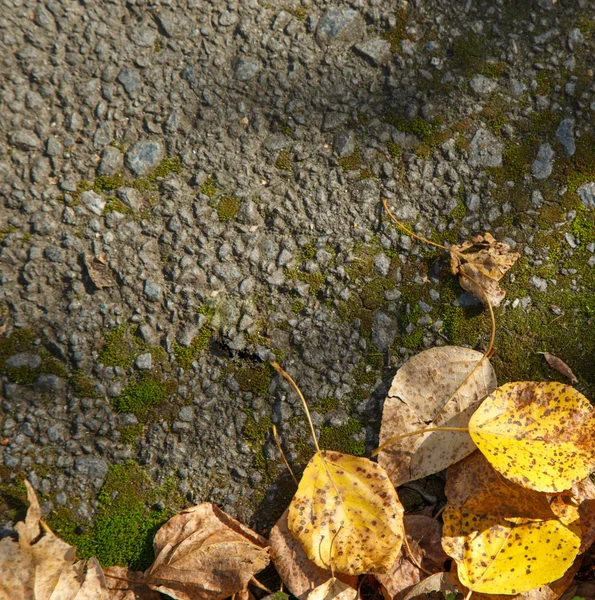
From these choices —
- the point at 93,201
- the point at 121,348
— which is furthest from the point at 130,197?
the point at 121,348

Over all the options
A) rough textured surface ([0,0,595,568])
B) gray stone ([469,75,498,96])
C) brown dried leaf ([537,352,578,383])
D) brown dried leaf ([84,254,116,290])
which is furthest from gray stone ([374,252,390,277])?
brown dried leaf ([84,254,116,290])

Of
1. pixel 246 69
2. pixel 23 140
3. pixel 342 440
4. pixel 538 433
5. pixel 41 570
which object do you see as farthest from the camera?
pixel 246 69

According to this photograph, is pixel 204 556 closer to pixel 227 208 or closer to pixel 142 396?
pixel 142 396

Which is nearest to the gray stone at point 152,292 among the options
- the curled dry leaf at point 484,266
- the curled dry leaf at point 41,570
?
the curled dry leaf at point 41,570

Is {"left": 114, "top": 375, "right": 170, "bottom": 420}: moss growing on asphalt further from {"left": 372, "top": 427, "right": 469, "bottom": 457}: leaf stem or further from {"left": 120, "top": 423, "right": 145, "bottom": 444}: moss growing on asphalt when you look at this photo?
{"left": 372, "top": 427, "right": 469, "bottom": 457}: leaf stem

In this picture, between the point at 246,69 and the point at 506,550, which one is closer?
the point at 506,550

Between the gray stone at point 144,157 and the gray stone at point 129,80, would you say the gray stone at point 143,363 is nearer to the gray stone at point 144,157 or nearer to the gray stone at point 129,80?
the gray stone at point 144,157
